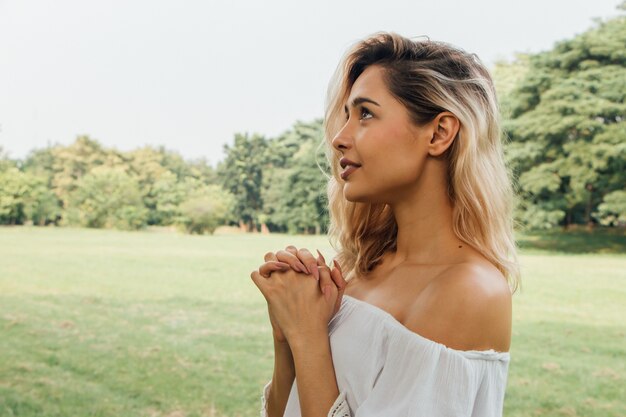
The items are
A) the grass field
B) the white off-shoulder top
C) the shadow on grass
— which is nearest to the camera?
the white off-shoulder top

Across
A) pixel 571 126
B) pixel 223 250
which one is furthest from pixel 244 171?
pixel 571 126

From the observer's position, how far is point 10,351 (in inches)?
163

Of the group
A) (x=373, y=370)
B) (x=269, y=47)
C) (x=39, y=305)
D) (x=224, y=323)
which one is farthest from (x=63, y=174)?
(x=373, y=370)

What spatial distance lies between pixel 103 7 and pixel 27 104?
1587 millimetres

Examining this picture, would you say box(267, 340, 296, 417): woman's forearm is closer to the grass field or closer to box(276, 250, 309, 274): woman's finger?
box(276, 250, 309, 274): woman's finger

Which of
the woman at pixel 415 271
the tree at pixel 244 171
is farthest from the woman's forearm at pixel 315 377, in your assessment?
the tree at pixel 244 171

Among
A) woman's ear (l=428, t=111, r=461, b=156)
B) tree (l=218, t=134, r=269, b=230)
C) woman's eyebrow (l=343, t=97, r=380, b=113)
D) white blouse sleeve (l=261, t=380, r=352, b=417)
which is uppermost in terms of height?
tree (l=218, t=134, r=269, b=230)

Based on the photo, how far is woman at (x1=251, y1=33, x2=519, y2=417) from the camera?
71cm

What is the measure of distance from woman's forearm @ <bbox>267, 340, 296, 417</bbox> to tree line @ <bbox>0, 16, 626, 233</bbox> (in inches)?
314

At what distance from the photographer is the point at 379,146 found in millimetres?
785

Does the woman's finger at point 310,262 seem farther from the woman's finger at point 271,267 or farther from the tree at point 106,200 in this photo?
the tree at point 106,200

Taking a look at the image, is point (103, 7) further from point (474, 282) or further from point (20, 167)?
point (474, 282)

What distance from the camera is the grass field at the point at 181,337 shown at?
133 inches

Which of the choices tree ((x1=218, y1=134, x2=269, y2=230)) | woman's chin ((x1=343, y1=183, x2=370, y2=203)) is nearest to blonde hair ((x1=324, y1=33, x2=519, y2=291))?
woman's chin ((x1=343, y1=183, x2=370, y2=203))
